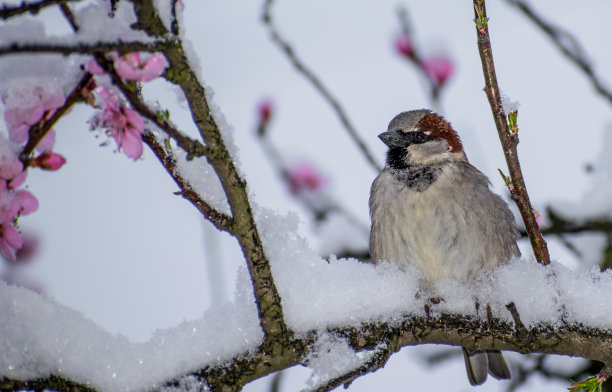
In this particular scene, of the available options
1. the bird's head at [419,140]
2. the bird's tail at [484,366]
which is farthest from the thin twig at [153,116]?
the bird's tail at [484,366]

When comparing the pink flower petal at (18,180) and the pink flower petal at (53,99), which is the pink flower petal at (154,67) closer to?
the pink flower petal at (53,99)

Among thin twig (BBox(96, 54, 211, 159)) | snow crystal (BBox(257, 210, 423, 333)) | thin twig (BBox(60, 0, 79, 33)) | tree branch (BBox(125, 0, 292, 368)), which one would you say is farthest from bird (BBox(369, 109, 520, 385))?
thin twig (BBox(60, 0, 79, 33))

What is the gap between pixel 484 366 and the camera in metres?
3.00

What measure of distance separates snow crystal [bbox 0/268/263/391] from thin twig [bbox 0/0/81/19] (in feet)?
2.68

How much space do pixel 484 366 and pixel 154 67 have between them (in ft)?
7.87

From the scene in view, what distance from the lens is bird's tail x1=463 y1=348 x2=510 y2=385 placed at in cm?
299

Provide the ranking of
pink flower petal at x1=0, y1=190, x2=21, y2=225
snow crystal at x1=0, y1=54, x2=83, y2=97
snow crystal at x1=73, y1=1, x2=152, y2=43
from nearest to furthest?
snow crystal at x1=73, y1=1, x2=152, y2=43, snow crystal at x1=0, y1=54, x2=83, y2=97, pink flower petal at x1=0, y1=190, x2=21, y2=225

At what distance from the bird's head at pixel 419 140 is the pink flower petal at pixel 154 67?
2.04 m

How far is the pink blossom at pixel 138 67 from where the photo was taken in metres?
1.12

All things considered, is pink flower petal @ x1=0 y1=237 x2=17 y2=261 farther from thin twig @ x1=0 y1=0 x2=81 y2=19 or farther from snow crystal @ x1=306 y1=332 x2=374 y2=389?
snow crystal @ x1=306 y1=332 x2=374 y2=389

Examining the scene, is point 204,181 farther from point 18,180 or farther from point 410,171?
point 410,171

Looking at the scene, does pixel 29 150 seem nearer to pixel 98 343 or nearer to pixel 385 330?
pixel 98 343

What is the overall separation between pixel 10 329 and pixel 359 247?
243cm

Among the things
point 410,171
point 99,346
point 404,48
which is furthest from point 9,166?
point 404,48
